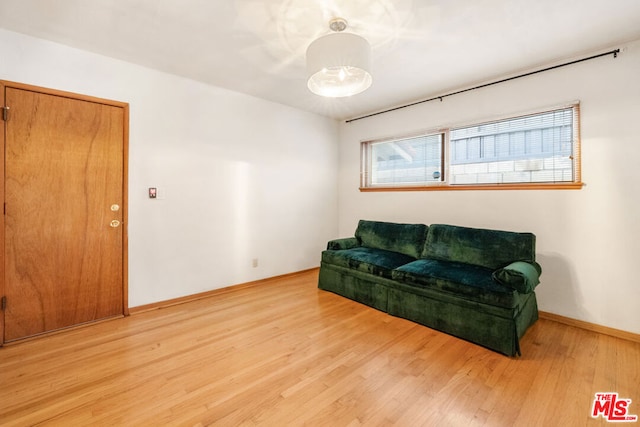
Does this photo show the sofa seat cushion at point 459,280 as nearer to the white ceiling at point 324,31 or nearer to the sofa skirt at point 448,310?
the sofa skirt at point 448,310

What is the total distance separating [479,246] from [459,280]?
0.64 metres

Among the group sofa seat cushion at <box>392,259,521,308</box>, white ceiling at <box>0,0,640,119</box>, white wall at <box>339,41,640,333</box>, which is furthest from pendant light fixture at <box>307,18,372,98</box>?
sofa seat cushion at <box>392,259,521,308</box>

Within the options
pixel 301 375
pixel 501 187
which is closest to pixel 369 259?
pixel 301 375

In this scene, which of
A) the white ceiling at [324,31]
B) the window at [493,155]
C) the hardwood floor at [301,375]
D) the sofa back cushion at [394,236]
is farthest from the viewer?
the sofa back cushion at [394,236]

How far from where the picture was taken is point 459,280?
245 centimetres

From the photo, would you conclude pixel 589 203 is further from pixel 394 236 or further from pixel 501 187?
pixel 394 236

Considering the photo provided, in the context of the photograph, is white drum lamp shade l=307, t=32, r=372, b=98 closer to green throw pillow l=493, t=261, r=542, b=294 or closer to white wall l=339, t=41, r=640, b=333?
white wall l=339, t=41, r=640, b=333

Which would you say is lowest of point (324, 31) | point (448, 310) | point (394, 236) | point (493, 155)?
point (448, 310)

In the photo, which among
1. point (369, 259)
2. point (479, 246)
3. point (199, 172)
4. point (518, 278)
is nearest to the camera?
point (518, 278)

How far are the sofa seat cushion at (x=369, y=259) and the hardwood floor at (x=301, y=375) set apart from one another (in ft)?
1.74

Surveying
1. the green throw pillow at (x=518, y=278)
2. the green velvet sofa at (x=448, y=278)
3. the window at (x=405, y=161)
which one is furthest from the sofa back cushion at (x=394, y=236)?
the green throw pillow at (x=518, y=278)

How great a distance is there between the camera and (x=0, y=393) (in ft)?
5.62

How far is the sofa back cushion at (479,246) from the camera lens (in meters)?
2.65

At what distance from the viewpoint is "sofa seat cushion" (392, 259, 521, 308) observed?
2221 millimetres
